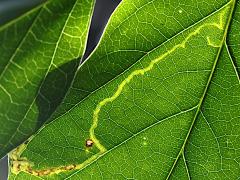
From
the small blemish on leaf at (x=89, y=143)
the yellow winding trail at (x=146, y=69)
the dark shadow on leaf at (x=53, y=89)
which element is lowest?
the small blemish on leaf at (x=89, y=143)

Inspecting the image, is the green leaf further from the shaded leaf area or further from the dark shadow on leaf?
the shaded leaf area

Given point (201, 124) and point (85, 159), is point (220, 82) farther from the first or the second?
point (85, 159)

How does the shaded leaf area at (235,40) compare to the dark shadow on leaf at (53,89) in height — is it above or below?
below

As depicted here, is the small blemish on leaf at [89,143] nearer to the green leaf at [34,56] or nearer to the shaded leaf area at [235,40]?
the green leaf at [34,56]

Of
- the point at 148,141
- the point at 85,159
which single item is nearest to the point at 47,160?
the point at 85,159

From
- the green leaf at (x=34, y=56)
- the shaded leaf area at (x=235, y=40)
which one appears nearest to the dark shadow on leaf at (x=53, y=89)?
the green leaf at (x=34, y=56)
